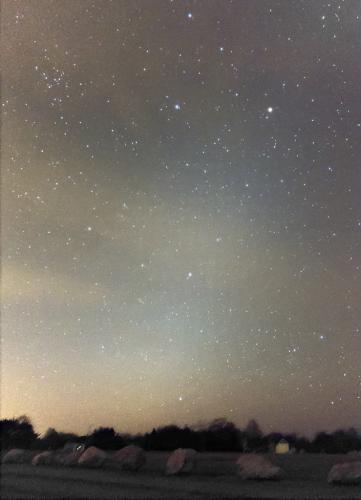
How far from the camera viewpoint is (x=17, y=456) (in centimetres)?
385

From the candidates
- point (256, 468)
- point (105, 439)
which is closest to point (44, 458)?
point (105, 439)

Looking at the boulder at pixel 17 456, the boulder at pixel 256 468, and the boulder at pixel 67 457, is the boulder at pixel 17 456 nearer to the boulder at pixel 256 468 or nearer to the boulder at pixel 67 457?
the boulder at pixel 67 457

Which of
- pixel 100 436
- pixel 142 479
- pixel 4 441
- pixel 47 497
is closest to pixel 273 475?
pixel 142 479

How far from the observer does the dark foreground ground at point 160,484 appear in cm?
349

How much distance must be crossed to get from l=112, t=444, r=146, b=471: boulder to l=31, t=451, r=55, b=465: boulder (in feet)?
1.49

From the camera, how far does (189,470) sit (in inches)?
159

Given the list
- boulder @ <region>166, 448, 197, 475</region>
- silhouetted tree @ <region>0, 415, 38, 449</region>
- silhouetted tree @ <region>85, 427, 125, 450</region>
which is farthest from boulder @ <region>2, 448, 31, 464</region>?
boulder @ <region>166, 448, 197, 475</region>

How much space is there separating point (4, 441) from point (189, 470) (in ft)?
4.26

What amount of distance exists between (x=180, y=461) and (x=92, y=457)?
0.63 m

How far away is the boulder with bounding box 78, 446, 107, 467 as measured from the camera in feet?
12.9

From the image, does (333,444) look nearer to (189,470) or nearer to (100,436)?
(189,470)

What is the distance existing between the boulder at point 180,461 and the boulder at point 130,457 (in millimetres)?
201

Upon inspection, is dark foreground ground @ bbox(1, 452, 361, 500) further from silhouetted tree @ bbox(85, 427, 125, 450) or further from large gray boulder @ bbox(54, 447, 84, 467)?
silhouetted tree @ bbox(85, 427, 125, 450)

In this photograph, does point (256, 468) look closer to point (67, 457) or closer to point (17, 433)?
point (67, 457)
